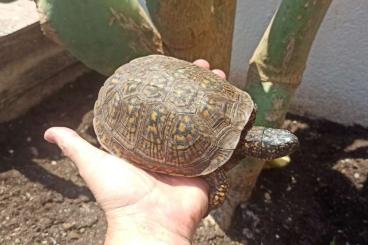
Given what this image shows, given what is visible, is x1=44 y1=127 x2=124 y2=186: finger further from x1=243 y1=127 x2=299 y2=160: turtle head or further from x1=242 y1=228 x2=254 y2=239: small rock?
x1=242 y1=228 x2=254 y2=239: small rock

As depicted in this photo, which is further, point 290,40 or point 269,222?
point 269,222

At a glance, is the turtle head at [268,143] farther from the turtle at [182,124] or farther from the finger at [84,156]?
the finger at [84,156]

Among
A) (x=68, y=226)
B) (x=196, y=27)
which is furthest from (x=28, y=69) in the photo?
(x=196, y=27)

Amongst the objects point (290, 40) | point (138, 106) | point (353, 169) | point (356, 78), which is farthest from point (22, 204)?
point (356, 78)

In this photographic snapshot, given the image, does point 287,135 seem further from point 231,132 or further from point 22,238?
point 22,238

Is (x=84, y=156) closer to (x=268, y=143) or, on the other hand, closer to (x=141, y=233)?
(x=141, y=233)

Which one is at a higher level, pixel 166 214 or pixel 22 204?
pixel 166 214
